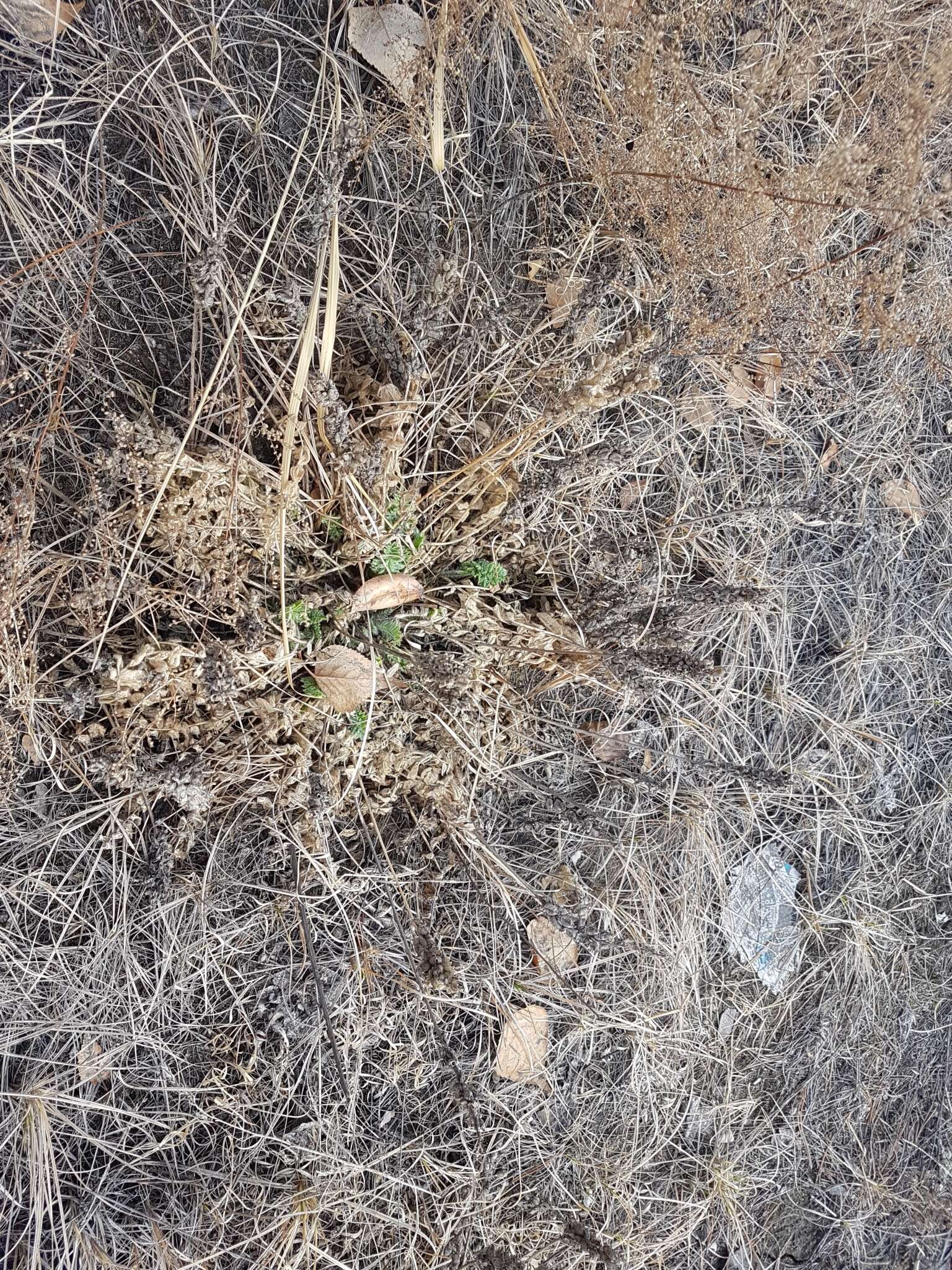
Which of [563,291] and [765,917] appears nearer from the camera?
[563,291]

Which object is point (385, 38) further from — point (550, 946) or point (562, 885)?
point (550, 946)

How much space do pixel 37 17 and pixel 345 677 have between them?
1.43 meters

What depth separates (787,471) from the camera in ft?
6.97

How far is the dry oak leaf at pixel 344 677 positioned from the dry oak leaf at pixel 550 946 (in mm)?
720

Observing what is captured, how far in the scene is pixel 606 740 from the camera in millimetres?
1930

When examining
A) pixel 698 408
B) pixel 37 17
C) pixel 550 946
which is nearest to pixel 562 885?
pixel 550 946

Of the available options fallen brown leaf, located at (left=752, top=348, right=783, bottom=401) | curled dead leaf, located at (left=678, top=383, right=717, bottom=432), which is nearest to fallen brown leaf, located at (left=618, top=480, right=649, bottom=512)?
curled dead leaf, located at (left=678, top=383, right=717, bottom=432)

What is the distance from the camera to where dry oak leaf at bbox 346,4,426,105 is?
1.68 metres

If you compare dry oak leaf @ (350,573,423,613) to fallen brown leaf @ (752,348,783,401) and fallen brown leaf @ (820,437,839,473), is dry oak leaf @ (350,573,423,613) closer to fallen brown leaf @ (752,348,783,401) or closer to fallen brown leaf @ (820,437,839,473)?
fallen brown leaf @ (752,348,783,401)

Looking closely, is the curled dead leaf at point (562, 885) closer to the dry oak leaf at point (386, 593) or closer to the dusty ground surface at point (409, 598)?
the dusty ground surface at point (409, 598)

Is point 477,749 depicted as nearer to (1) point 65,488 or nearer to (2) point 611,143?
(1) point 65,488

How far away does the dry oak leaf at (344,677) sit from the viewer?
1.58 m

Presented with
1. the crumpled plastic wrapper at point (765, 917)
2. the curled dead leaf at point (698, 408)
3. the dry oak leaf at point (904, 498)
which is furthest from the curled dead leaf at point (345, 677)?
the dry oak leaf at point (904, 498)

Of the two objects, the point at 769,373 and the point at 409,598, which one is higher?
the point at 769,373
